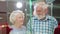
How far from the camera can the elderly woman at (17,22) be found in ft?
3.97

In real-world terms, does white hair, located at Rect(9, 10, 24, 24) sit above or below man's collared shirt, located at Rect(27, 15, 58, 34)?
above

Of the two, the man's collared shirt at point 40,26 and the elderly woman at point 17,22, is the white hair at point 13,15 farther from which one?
the man's collared shirt at point 40,26

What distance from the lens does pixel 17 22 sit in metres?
1.21

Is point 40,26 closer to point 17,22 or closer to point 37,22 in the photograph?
point 37,22

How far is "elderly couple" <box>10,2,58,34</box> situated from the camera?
120cm

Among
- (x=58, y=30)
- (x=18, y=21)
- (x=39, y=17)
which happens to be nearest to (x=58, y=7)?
(x=58, y=30)

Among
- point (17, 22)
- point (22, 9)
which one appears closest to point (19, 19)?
point (17, 22)

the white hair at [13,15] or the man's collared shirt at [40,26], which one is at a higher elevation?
the white hair at [13,15]

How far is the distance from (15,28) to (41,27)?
192 millimetres

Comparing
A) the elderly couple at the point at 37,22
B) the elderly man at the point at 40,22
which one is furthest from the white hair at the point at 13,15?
the elderly man at the point at 40,22

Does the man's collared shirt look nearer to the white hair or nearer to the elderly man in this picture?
the elderly man

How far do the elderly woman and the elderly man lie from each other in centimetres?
5

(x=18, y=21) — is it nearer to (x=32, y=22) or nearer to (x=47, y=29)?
(x=32, y=22)

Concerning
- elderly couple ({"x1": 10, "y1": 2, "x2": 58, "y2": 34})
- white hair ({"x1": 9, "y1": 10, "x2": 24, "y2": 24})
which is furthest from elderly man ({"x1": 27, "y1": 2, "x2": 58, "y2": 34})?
white hair ({"x1": 9, "y1": 10, "x2": 24, "y2": 24})
